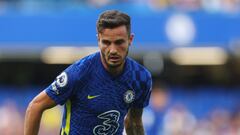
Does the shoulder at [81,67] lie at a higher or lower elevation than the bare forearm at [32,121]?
higher

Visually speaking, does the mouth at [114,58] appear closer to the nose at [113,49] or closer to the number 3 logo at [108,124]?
the nose at [113,49]

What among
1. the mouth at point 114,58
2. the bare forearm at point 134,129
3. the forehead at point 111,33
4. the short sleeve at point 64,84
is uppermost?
the forehead at point 111,33

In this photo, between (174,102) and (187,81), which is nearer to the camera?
(174,102)

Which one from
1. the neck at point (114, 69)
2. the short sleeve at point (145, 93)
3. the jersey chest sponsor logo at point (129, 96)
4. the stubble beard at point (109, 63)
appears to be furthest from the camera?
the short sleeve at point (145, 93)

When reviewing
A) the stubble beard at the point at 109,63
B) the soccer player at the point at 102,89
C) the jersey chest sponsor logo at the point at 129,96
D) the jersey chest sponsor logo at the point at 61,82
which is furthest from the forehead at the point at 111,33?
the jersey chest sponsor logo at the point at 129,96

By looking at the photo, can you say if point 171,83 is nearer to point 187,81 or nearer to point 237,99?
point 187,81

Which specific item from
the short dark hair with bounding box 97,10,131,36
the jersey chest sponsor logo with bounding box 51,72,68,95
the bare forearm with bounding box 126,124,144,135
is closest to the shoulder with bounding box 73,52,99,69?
the jersey chest sponsor logo with bounding box 51,72,68,95

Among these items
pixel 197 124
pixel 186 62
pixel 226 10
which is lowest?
pixel 197 124

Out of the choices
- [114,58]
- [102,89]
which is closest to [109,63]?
[114,58]

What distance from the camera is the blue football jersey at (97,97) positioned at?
243 inches

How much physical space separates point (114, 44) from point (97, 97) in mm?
522

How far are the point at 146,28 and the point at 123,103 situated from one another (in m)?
11.2

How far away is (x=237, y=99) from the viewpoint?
18.2 m

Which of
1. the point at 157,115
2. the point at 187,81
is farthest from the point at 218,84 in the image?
the point at 157,115
